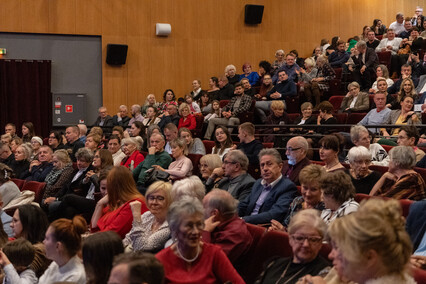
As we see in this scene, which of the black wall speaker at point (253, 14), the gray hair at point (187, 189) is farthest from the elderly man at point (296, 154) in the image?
the black wall speaker at point (253, 14)

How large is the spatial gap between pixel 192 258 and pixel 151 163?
3364 mm

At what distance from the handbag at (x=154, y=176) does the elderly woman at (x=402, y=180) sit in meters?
2.26

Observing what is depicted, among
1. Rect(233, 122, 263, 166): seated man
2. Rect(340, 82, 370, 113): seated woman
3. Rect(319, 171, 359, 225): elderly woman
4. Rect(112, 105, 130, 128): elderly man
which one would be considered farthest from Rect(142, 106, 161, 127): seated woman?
Rect(319, 171, 359, 225): elderly woman

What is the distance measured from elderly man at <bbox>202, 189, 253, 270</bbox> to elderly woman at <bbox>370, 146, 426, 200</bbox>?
3.68ft

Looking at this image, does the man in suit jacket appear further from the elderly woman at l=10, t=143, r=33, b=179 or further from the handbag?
the elderly woman at l=10, t=143, r=33, b=179

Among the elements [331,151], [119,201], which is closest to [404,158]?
[331,151]

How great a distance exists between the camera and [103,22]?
11539 millimetres

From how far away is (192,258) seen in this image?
9.00 feet

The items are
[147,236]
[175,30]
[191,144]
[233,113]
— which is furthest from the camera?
[175,30]

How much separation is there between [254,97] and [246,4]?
3.73 metres

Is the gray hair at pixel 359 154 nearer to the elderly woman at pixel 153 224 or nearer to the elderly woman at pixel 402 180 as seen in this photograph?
the elderly woman at pixel 402 180

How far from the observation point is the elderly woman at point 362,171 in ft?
13.5

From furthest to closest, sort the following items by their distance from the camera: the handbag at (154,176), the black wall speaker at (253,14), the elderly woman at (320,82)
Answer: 1. the black wall speaker at (253,14)
2. the elderly woman at (320,82)
3. the handbag at (154,176)

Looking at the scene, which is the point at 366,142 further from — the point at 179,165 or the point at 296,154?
the point at 179,165
